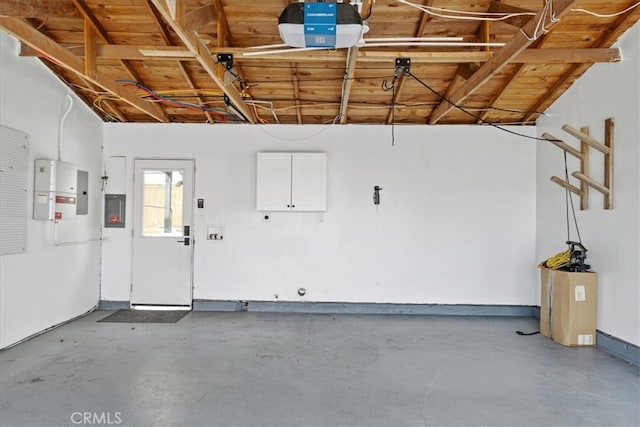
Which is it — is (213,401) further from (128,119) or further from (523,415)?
(128,119)

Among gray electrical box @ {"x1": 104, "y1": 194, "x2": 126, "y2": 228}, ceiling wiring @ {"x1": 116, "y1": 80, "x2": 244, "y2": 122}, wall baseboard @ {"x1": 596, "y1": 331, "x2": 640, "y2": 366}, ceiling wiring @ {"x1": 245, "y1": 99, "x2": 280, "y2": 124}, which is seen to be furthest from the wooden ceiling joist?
wall baseboard @ {"x1": 596, "y1": 331, "x2": 640, "y2": 366}

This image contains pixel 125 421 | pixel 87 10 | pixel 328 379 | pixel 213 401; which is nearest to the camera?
pixel 125 421

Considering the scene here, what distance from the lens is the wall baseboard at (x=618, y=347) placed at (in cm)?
349

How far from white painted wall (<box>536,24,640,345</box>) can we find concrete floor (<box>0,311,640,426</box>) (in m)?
0.55

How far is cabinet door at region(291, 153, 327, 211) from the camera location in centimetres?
511

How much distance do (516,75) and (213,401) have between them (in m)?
4.46

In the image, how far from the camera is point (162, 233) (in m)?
5.38

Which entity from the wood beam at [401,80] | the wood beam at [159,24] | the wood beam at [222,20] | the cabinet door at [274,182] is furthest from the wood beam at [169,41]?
the wood beam at [401,80]

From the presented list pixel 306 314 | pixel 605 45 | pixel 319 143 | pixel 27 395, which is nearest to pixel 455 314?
pixel 306 314

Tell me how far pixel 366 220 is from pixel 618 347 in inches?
121

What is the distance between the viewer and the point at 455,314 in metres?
5.19

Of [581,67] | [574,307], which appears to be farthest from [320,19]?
[574,307]

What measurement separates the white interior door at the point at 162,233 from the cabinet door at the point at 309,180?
1.56 meters
